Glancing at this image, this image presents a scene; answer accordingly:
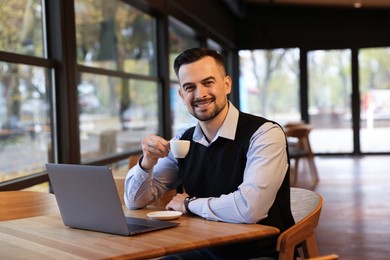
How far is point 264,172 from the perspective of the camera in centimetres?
172

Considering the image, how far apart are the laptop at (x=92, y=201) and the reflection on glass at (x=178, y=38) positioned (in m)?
5.25

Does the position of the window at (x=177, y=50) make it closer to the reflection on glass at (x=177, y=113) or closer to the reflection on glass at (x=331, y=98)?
the reflection on glass at (x=177, y=113)

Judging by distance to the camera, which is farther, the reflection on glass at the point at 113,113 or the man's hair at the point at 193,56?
the reflection on glass at the point at 113,113

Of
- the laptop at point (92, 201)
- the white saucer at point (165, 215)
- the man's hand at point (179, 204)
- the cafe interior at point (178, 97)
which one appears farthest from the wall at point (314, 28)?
the laptop at point (92, 201)

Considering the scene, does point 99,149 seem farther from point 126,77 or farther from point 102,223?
point 102,223

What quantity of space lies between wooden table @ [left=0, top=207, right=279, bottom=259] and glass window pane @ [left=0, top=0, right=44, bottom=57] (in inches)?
91.3

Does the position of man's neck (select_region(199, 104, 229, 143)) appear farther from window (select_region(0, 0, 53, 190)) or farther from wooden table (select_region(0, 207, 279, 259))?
window (select_region(0, 0, 53, 190))

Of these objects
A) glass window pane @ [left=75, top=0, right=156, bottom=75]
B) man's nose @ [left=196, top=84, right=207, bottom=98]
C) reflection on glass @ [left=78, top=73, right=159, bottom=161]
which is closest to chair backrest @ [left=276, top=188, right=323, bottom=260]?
man's nose @ [left=196, top=84, right=207, bottom=98]

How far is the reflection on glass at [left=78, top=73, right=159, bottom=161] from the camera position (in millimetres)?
4949

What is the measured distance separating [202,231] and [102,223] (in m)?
0.31

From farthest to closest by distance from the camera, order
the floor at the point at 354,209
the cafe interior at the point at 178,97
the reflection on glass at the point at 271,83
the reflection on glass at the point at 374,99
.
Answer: the reflection on glass at the point at 271,83, the reflection on glass at the point at 374,99, the floor at the point at 354,209, the cafe interior at the point at 178,97

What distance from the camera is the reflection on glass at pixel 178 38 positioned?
7.18m

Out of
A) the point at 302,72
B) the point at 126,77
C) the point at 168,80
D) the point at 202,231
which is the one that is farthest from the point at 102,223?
the point at 302,72

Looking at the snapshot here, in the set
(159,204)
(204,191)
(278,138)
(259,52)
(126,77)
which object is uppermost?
(259,52)
